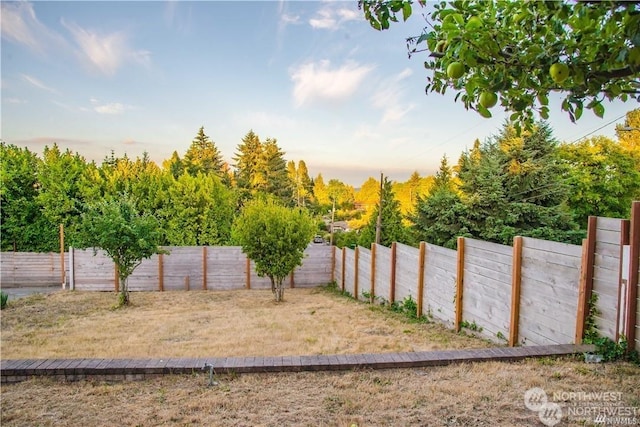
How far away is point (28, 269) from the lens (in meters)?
16.0

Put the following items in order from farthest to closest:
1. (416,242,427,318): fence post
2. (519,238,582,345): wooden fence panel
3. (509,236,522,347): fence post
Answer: (416,242,427,318): fence post
(509,236,522,347): fence post
(519,238,582,345): wooden fence panel

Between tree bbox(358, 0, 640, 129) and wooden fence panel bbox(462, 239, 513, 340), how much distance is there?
3954 millimetres

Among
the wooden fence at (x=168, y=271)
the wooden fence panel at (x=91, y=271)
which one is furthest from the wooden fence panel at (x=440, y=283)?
the wooden fence panel at (x=91, y=271)

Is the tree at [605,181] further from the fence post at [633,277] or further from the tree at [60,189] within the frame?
the tree at [60,189]

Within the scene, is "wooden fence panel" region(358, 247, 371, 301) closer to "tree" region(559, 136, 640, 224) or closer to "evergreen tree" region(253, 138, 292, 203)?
"tree" region(559, 136, 640, 224)

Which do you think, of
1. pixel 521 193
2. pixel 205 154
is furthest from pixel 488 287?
pixel 205 154

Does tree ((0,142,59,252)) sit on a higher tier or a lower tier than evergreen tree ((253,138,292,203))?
lower

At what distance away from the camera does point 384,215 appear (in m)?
23.6

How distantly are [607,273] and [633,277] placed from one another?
1.09ft

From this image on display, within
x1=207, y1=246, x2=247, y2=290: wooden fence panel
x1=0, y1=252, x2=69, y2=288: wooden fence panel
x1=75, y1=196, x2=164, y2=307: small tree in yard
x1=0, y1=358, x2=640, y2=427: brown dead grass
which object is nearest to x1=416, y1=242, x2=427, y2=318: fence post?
x1=0, y1=358, x2=640, y2=427: brown dead grass

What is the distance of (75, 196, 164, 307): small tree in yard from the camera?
1079 cm

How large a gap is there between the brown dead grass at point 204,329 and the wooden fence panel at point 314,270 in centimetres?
315

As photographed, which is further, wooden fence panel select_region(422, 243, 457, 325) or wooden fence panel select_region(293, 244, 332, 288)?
wooden fence panel select_region(293, 244, 332, 288)

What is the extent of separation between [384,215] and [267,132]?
1660 centimetres
